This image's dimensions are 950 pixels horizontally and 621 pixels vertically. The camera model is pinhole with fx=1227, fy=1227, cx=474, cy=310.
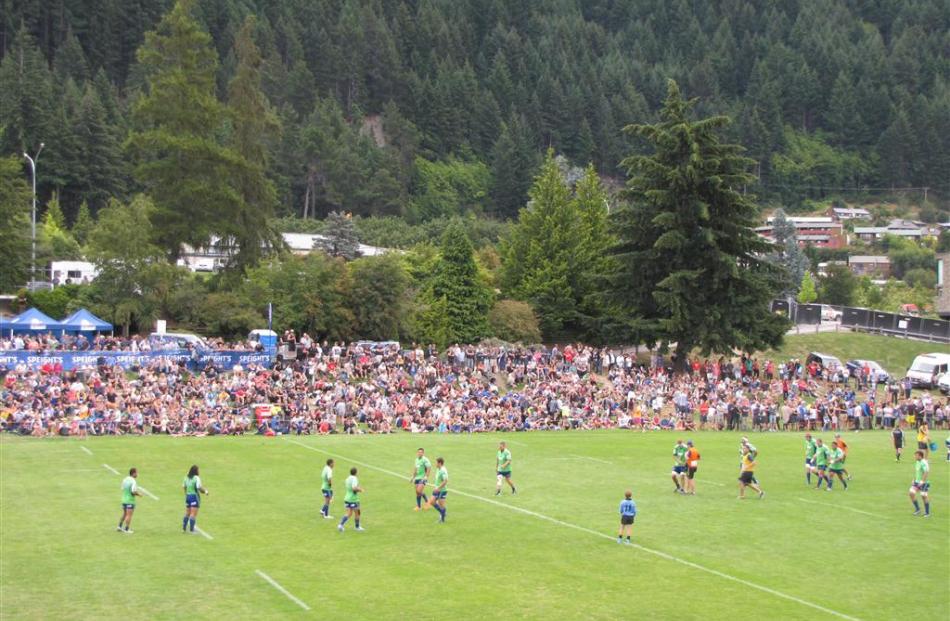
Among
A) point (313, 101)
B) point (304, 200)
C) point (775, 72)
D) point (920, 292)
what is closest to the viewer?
point (920, 292)

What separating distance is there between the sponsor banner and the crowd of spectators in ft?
2.21

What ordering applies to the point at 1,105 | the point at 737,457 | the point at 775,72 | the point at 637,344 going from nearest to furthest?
the point at 737,457 → the point at 637,344 → the point at 1,105 → the point at 775,72

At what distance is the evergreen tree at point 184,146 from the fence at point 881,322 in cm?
3448

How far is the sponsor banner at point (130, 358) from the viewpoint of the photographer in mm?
48188

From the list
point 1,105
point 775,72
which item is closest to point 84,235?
point 1,105

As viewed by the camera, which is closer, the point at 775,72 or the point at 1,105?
the point at 1,105

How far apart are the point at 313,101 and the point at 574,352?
95.8 meters

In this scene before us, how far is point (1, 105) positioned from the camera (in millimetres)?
107562

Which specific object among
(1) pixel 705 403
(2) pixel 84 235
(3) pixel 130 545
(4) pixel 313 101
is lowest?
(3) pixel 130 545

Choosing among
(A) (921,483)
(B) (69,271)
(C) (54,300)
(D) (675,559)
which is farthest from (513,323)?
(D) (675,559)

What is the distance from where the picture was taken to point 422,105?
158 m

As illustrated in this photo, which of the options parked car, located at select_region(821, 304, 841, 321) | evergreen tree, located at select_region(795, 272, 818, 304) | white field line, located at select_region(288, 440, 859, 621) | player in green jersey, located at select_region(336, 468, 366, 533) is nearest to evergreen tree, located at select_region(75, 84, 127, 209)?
parked car, located at select_region(821, 304, 841, 321)

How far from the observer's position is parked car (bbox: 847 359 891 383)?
209 feet

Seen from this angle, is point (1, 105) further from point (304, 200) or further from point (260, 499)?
point (260, 499)
